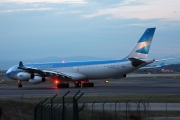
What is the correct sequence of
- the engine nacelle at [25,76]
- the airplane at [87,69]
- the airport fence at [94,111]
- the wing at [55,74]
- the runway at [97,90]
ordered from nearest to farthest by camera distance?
1. the airport fence at [94,111]
2. the runway at [97,90]
3. the airplane at [87,69]
4. the wing at [55,74]
5. the engine nacelle at [25,76]

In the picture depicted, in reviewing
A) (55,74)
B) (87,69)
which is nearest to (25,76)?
(55,74)

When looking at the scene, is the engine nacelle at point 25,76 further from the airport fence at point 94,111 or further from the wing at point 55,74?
the airport fence at point 94,111

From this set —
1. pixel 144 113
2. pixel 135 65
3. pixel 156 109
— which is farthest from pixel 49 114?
pixel 135 65

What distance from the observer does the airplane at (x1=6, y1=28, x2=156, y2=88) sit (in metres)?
59.6

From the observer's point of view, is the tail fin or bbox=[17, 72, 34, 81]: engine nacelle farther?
bbox=[17, 72, 34, 81]: engine nacelle

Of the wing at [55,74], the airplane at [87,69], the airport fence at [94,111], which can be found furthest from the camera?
the wing at [55,74]

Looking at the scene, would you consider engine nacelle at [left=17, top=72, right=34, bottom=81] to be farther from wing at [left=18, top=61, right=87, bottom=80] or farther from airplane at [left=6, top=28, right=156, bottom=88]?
wing at [left=18, top=61, right=87, bottom=80]

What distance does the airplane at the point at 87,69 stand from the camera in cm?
5959

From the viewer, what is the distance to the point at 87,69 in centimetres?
6156

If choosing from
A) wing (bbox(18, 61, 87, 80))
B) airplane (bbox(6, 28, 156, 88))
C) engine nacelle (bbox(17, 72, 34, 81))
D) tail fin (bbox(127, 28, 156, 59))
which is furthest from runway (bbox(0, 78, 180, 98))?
tail fin (bbox(127, 28, 156, 59))

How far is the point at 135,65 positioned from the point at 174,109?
28108 mm

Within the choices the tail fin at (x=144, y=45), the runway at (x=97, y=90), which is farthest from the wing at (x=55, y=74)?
the tail fin at (x=144, y=45)

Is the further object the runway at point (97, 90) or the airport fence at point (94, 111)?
the runway at point (97, 90)

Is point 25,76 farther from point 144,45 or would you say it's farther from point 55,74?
point 144,45
